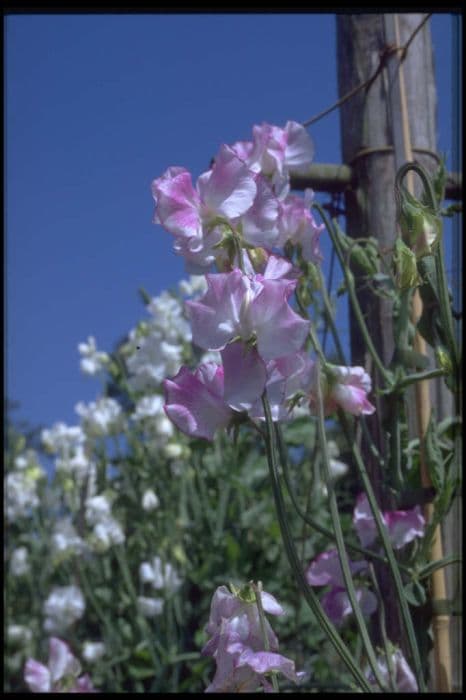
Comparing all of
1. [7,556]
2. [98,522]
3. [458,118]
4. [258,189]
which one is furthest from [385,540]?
[7,556]

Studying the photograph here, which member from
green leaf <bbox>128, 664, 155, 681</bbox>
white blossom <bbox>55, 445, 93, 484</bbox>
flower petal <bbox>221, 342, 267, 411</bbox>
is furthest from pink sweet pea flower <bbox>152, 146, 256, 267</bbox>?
white blossom <bbox>55, 445, 93, 484</bbox>

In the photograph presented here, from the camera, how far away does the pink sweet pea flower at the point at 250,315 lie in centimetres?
63

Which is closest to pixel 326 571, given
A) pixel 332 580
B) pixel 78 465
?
pixel 332 580

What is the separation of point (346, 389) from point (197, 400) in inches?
7.8

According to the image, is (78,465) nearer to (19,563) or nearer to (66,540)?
(66,540)

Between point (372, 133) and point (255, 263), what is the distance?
68 centimetres

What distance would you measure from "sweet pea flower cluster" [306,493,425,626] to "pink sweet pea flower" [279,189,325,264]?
273mm

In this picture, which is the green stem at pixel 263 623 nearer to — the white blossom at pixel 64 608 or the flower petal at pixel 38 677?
the flower petal at pixel 38 677

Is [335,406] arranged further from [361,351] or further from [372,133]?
[372,133]

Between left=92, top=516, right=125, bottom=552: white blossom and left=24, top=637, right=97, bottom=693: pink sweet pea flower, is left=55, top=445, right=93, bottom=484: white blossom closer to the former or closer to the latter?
left=92, top=516, right=125, bottom=552: white blossom

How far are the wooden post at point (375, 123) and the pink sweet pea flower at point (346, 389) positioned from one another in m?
0.37

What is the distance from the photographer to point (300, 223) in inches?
34.8

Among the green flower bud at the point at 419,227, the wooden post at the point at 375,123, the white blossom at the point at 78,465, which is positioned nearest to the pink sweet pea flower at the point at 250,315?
the green flower bud at the point at 419,227

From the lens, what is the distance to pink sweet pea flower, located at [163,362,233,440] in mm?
686
